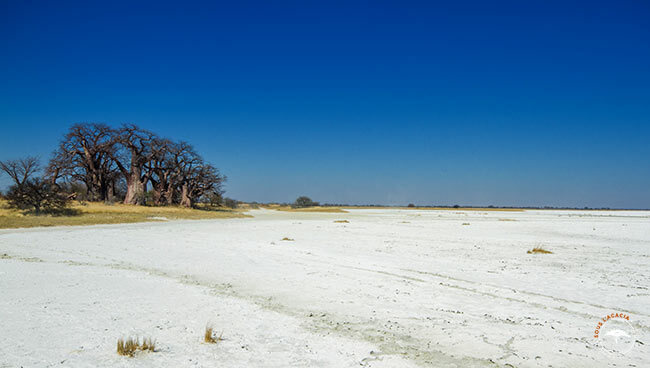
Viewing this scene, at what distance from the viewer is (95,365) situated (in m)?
3.75

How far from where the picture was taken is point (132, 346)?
4066 mm

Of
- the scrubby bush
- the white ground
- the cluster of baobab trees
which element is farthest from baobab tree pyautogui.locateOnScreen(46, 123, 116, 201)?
the scrubby bush

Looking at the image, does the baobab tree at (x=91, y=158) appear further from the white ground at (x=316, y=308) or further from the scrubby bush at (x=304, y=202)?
the scrubby bush at (x=304, y=202)

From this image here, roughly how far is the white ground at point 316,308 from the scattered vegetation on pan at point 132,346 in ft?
0.36

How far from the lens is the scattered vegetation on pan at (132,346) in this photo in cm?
402

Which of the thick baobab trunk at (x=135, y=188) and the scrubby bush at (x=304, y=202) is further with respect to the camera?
the scrubby bush at (x=304, y=202)

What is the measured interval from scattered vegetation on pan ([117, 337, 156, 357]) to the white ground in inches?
4.4

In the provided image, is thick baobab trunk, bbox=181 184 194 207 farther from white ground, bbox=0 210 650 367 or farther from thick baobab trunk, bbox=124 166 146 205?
white ground, bbox=0 210 650 367

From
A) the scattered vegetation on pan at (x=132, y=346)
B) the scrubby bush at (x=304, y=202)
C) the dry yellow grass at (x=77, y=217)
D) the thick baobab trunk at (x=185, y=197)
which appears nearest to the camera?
the scattered vegetation on pan at (x=132, y=346)

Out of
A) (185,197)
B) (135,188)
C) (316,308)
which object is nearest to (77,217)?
(135,188)

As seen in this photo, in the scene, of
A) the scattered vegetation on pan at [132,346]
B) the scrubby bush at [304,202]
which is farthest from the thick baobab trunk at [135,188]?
the scrubby bush at [304,202]

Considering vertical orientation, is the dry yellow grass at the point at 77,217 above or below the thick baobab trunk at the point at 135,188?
below

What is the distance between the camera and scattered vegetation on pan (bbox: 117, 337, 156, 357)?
4020 mm

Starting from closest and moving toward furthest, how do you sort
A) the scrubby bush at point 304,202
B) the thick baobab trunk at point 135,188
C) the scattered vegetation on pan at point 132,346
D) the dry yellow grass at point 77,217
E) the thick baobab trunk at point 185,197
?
the scattered vegetation on pan at point 132,346 → the dry yellow grass at point 77,217 → the thick baobab trunk at point 135,188 → the thick baobab trunk at point 185,197 → the scrubby bush at point 304,202
